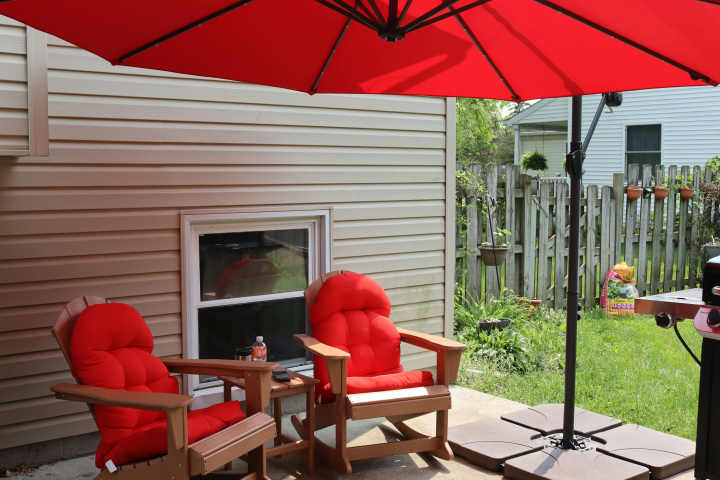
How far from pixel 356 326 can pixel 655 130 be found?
35.8ft

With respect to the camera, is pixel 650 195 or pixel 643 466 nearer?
pixel 643 466

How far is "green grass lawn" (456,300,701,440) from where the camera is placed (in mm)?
5207

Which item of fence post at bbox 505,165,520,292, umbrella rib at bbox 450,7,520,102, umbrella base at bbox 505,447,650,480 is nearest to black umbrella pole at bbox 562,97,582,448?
umbrella base at bbox 505,447,650,480

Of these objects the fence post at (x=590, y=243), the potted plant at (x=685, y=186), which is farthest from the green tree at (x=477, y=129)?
the fence post at (x=590, y=243)

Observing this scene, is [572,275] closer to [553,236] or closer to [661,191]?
[553,236]

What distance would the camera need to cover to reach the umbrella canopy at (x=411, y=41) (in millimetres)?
2777

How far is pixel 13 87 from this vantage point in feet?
12.3

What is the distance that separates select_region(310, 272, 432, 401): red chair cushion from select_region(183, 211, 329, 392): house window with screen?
1.60ft

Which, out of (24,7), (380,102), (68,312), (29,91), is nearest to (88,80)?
(29,91)

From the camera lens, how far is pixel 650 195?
8.93m

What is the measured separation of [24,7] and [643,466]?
12.3 ft

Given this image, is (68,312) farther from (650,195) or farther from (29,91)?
(650,195)

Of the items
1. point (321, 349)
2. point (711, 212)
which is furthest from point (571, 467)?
point (711, 212)

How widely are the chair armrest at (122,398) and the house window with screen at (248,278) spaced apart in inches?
47.2
